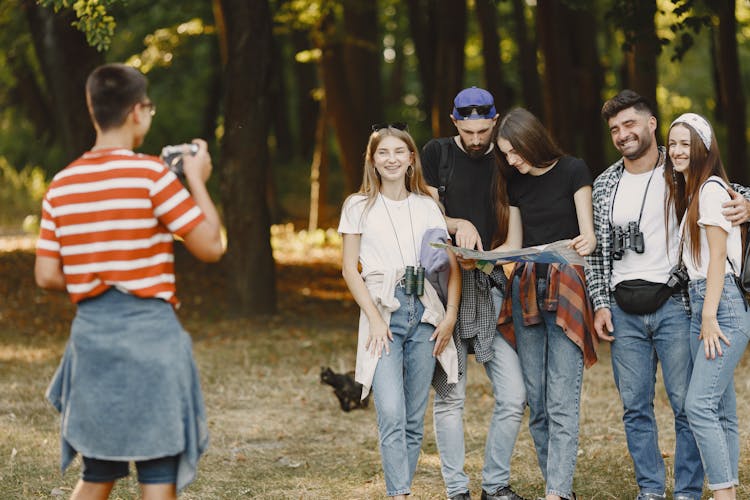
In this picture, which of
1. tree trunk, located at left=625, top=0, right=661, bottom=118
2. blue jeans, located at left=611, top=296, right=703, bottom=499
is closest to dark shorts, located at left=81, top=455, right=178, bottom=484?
blue jeans, located at left=611, top=296, right=703, bottom=499

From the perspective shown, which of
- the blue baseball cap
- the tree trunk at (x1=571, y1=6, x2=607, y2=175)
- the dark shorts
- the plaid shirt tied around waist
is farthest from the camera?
the tree trunk at (x1=571, y1=6, x2=607, y2=175)

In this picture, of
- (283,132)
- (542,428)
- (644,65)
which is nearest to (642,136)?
(542,428)

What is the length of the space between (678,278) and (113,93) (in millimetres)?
2867

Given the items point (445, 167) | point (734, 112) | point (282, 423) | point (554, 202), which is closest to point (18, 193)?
point (734, 112)

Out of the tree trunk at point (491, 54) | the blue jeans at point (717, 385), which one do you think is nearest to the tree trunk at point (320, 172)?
the tree trunk at point (491, 54)

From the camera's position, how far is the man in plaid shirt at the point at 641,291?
5.62 meters

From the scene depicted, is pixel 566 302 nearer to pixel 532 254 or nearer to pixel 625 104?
pixel 532 254

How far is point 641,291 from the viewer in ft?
18.5

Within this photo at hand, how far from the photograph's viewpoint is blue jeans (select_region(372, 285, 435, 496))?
18.2 feet

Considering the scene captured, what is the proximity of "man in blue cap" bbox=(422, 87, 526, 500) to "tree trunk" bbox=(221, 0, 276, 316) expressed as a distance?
761 cm

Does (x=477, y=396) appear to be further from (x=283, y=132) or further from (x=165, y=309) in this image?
(x=283, y=132)

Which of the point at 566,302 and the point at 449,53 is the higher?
the point at 449,53

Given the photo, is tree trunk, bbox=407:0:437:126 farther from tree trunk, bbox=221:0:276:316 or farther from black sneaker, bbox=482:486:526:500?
black sneaker, bbox=482:486:526:500

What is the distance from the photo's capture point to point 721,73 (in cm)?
1691
